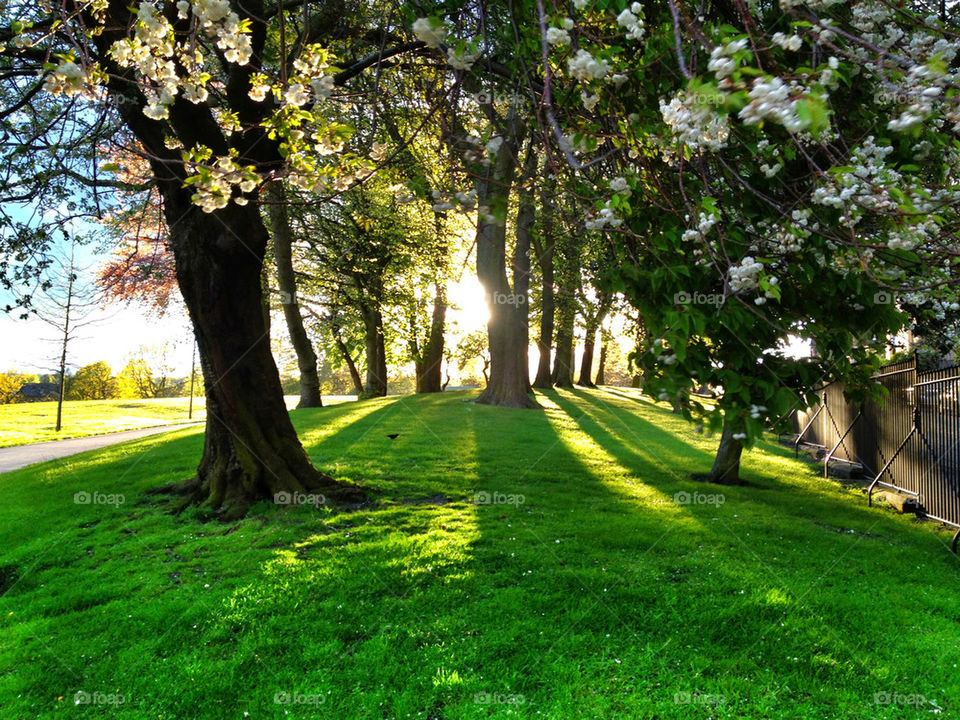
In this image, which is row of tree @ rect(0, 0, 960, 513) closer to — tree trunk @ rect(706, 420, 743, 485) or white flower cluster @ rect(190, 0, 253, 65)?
white flower cluster @ rect(190, 0, 253, 65)

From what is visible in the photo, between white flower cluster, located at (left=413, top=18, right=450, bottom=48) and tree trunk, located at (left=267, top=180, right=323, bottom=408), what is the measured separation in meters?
15.0

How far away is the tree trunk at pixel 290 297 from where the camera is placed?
56.7 feet

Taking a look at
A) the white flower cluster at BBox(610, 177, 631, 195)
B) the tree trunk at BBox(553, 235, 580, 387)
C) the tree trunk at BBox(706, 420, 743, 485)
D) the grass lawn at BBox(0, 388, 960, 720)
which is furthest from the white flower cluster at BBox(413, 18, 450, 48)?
the tree trunk at BBox(553, 235, 580, 387)

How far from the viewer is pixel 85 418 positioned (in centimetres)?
2789

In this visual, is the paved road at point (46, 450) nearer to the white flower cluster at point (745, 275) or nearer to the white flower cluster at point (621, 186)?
the white flower cluster at point (621, 186)

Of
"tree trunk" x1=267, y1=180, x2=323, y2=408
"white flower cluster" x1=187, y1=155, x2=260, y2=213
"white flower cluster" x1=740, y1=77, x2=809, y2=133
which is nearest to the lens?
"white flower cluster" x1=740, y1=77, x2=809, y2=133

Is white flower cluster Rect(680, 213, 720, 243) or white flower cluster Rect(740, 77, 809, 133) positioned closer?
white flower cluster Rect(740, 77, 809, 133)

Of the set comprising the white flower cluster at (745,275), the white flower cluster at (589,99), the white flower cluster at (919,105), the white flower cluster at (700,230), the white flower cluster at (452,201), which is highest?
the white flower cluster at (589,99)

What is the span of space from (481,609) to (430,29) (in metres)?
4.37

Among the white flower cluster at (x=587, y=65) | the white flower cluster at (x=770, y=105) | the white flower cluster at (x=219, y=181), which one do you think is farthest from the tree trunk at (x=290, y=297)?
the white flower cluster at (x=770, y=105)

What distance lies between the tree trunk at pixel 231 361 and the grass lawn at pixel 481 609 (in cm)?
55

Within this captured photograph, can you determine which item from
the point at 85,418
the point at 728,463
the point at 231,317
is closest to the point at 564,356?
the point at 728,463

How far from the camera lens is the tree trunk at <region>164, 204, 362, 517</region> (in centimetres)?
737

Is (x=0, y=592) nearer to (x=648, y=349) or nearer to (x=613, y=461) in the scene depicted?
(x=648, y=349)
